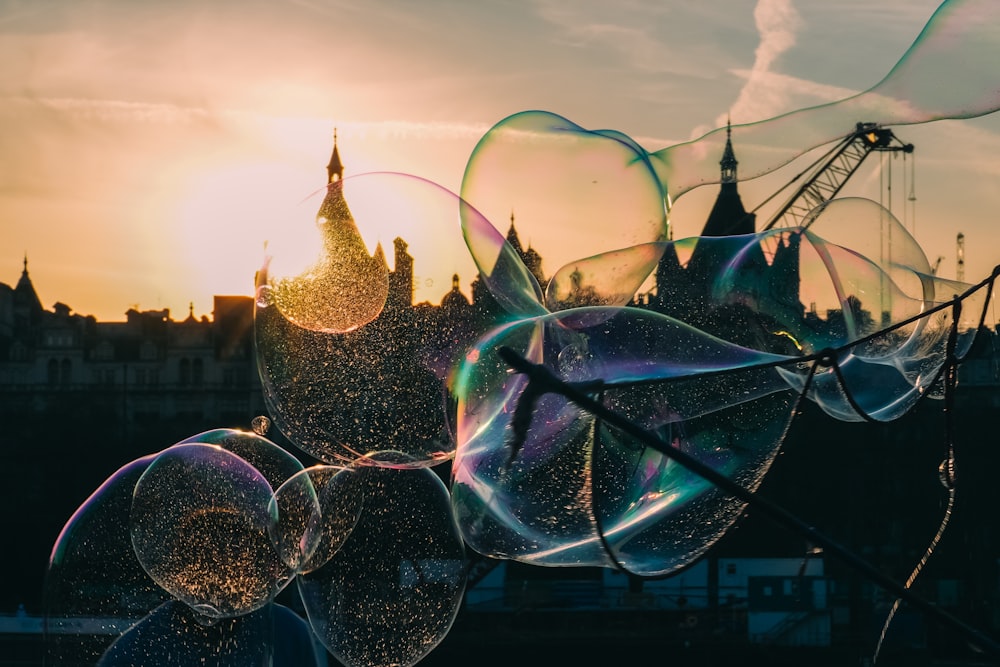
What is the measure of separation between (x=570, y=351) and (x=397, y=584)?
6.98 feet

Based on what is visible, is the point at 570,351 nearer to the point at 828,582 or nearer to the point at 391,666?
the point at 391,666

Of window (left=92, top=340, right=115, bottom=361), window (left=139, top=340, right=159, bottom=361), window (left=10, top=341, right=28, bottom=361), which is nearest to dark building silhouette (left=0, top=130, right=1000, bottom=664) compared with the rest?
window (left=10, top=341, right=28, bottom=361)

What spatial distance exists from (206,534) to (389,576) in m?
0.98

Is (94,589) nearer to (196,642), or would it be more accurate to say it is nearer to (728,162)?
(196,642)

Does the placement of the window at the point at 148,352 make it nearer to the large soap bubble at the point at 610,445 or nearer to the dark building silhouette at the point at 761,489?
the dark building silhouette at the point at 761,489

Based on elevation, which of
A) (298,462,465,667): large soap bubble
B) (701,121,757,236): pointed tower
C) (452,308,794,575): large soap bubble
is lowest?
(298,462,465,667): large soap bubble

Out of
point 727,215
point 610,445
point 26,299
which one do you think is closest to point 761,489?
point 727,215

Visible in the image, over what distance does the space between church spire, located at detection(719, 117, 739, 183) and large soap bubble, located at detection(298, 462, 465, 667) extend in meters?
2.04

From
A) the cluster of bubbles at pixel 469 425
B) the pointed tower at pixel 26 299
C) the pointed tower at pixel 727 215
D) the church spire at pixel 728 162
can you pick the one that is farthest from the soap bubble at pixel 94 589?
the pointed tower at pixel 26 299

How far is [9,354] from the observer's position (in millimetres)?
76688

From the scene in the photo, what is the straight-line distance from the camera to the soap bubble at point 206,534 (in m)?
7.42

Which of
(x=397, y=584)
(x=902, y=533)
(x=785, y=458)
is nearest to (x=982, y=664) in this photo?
(x=785, y=458)

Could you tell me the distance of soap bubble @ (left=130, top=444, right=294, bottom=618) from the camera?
24.3 feet

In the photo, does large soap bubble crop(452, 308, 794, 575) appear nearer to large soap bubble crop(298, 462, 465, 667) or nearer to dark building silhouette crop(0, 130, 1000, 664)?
dark building silhouette crop(0, 130, 1000, 664)
